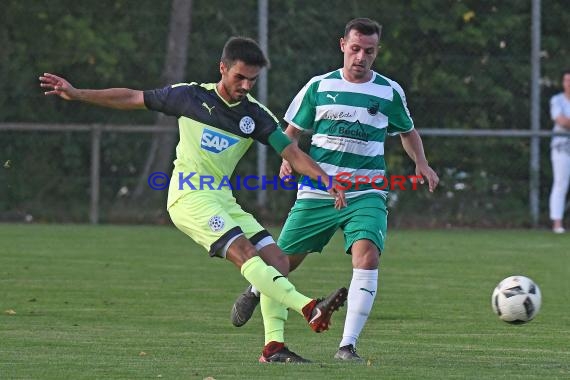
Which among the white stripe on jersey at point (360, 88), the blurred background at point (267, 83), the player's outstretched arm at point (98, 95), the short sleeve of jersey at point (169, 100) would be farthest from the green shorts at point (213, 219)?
the blurred background at point (267, 83)

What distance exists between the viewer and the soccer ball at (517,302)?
28.3 feet

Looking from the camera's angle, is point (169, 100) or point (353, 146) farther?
point (353, 146)

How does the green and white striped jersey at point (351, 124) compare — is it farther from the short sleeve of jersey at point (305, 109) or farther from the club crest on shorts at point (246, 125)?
the club crest on shorts at point (246, 125)

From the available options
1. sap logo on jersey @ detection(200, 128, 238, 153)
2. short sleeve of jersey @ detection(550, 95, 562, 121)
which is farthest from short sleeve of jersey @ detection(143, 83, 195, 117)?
short sleeve of jersey @ detection(550, 95, 562, 121)

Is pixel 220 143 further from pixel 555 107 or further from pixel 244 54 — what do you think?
pixel 555 107

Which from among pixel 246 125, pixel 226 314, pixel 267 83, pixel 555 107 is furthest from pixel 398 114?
pixel 555 107

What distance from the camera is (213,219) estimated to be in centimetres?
780

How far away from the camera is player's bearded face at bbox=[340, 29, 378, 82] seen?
27.9 feet

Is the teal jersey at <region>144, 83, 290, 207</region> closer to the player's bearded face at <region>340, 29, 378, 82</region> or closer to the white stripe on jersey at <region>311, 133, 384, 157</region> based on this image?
the white stripe on jersey at <region>311, 133, 384, 157</region>

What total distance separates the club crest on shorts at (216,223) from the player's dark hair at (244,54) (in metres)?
0.84

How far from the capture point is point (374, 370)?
743cm

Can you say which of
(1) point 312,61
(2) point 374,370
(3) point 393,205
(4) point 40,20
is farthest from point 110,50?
(2) point 374,370

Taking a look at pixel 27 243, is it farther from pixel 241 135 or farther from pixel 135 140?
pixel 241 135

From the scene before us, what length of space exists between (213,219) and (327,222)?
1.03 meters
